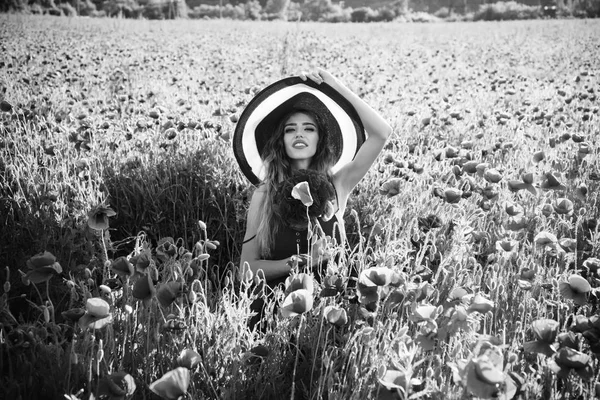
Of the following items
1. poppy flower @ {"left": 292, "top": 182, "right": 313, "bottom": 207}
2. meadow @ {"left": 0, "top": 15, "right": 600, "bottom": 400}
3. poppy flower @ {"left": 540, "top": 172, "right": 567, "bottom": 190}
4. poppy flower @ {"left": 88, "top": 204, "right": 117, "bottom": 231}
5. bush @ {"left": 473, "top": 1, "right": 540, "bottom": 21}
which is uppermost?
bush @ {"left": 473, "top": 1, "right": 540, "bottom": 21}

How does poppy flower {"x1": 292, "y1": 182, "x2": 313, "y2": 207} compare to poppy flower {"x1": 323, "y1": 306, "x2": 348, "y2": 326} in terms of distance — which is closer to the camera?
poppy flower {"x1": 323, "y1": 306, "x2": 348, "y2": 326}

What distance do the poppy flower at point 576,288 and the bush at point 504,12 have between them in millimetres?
16942

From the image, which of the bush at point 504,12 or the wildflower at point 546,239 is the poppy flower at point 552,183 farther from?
the bush at point 504,12

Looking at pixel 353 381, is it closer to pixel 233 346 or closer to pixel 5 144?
pixel 233 346

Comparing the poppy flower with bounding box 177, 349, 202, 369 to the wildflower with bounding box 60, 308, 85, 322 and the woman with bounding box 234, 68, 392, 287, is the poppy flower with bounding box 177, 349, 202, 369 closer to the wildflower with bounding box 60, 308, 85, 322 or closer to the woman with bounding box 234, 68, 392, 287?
the wildflower with bounding box 60, 308, 85, 322

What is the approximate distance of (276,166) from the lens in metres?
2.17

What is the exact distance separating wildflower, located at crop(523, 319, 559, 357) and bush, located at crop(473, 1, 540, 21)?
17.2 m

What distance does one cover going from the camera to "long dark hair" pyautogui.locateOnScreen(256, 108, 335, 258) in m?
1.98

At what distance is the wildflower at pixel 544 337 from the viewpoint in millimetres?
964

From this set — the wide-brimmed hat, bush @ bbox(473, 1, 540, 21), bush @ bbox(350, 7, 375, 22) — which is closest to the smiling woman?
the wide-brimmed hat

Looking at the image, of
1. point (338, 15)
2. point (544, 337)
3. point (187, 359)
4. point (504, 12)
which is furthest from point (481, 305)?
point (338, 15)

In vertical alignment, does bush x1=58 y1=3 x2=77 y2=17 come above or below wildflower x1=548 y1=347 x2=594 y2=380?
above

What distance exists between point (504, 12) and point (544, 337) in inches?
792

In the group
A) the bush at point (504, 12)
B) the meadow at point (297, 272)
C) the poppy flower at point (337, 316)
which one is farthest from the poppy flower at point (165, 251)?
the bush at point (504, 12)
